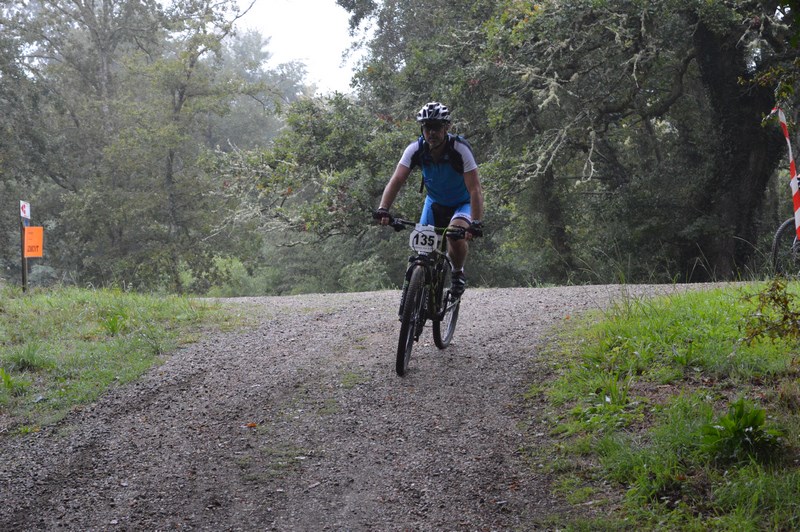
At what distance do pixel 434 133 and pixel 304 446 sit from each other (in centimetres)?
263

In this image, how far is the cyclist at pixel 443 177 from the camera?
5.75 metres

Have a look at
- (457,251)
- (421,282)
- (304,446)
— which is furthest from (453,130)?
(304,446)

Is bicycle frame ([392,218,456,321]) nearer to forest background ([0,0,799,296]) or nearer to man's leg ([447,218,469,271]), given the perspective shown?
man's leg ([447,218,469,271])

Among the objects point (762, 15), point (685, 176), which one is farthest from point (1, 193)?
point (762, 15)

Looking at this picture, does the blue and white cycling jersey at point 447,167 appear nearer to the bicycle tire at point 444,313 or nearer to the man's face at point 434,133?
the man's face at point 434,133

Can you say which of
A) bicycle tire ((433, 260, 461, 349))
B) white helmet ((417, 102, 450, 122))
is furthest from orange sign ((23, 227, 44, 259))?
white helmet ((417, 102, 450, 122))

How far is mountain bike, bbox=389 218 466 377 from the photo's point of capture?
18.9ft

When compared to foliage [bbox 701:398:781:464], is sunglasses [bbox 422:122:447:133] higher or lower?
higher

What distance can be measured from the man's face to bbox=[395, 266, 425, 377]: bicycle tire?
39.5 inches

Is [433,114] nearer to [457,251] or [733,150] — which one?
[457,251]

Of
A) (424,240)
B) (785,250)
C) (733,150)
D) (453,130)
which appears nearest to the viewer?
(424,240)

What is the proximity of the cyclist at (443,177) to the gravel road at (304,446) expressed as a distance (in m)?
1.25

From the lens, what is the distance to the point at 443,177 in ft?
20.1

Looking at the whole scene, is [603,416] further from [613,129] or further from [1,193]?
[1,193]
